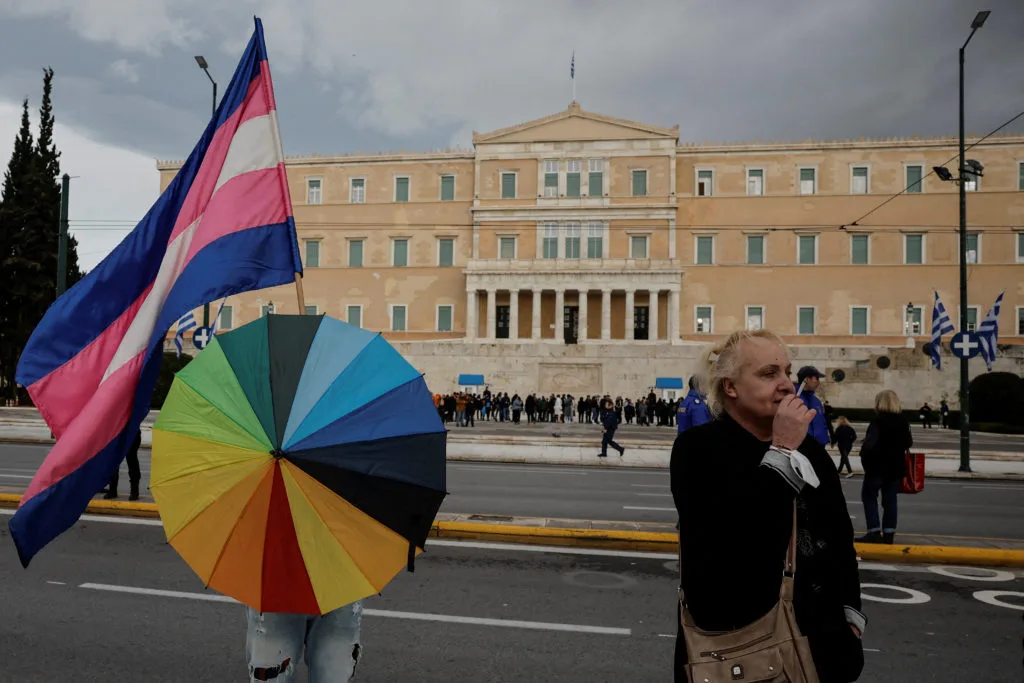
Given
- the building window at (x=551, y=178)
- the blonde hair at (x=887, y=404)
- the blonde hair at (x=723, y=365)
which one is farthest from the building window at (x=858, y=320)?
the blonde hair at (x=723, y=365)

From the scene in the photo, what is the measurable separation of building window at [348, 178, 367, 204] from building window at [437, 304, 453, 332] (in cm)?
1005

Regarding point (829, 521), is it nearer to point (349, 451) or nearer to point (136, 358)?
point (349, 451)

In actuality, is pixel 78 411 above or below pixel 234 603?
above

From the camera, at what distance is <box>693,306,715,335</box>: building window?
46281 millimetres

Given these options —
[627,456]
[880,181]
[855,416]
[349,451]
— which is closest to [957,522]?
[627,456]

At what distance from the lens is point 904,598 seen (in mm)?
5547

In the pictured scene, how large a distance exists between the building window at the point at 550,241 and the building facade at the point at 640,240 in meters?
0.14

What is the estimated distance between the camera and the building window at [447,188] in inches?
1927

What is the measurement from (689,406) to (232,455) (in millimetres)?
6314

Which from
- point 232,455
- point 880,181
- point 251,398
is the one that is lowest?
point 232,455

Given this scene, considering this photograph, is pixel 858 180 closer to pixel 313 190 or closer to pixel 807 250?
pixel 807 250

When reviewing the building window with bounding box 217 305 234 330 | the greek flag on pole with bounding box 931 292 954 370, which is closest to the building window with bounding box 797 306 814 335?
the greek flag on pole with bounding box 931 292 954 370

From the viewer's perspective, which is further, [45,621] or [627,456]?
[627,456]

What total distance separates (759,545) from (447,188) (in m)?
48.9
